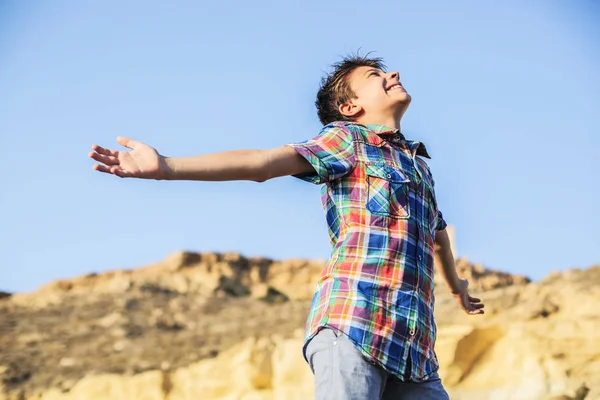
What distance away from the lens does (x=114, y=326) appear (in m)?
14.8

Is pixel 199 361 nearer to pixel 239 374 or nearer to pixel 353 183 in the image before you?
pixel 239 374

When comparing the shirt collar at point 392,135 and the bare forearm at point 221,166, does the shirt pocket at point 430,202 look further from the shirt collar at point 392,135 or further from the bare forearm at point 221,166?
the bare forearm at point 221,166

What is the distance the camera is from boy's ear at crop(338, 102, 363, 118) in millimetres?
2816

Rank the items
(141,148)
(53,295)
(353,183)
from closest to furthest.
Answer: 1. (141,148)
2. (353,183)
3. (53,295)

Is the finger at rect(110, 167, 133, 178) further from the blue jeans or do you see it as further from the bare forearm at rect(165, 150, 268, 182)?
the blue jeans

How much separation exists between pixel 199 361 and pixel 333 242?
30.0 feet

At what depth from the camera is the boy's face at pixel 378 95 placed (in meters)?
2.75

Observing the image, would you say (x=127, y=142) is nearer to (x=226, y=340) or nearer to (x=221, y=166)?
(x=221, y=166)

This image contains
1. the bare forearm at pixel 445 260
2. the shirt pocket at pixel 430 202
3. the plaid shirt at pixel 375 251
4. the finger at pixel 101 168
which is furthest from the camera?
the bare forearm at pixel 445 260

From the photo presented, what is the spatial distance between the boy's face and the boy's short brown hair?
0.10ft

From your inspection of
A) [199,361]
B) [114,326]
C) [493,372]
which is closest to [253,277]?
[114,326]

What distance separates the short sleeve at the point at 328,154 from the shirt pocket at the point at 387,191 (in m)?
0.08

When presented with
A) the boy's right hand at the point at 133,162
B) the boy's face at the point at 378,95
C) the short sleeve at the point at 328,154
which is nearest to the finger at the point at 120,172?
the boy's right hand at the point at 133,162

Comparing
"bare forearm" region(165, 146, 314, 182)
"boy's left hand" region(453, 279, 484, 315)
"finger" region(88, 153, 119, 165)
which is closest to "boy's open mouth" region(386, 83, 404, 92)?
"bare forearm" region(165, 146, 314, 182)
